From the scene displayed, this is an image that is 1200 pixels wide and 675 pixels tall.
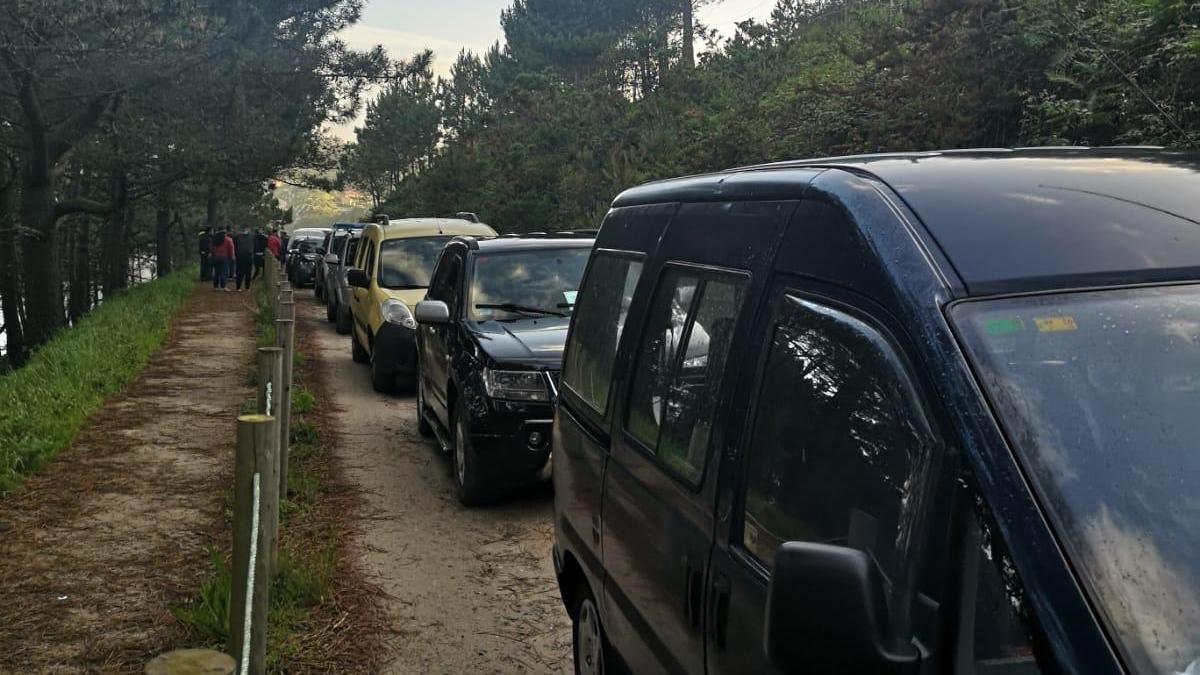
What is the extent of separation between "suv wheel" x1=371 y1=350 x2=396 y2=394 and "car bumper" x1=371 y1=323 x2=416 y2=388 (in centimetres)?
2

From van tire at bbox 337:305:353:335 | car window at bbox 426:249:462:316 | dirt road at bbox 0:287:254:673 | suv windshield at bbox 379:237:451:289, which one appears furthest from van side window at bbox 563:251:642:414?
van tire at bbox 337:305:353:335

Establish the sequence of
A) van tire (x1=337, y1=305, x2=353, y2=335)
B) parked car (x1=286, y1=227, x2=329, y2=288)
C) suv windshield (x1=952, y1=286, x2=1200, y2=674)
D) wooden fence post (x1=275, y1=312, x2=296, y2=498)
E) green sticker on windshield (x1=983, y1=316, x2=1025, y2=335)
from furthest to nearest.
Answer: parked car (x1=286, y1=227, x2=329, y2=288)
van tire (x1=337, y1=305, x2=353, y2=335)
wooden fence post (x1=275, y1=312, x2=296, y2=498)
green sticker on windshield (x1=983, y1=316, x2=1025, y2=335)
suv windshield (x1=952, y1=286, x2=1200, y2=674)

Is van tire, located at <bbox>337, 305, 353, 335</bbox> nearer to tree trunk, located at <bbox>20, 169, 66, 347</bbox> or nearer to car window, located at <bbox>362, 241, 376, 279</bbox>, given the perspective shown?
car window, located at <bbox>362, 241, 376, 279</bbox>

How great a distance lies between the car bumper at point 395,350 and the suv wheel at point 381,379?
0.02 meters

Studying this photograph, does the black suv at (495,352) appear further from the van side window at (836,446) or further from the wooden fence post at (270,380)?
the van side window at (836,446)

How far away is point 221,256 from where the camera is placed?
105ft

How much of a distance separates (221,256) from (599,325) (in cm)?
2990

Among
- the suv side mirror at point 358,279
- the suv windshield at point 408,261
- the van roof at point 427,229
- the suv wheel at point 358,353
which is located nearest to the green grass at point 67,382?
the suv wheel at point 358,353

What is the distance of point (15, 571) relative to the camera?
19.9ft

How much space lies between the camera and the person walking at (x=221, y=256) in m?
31.9

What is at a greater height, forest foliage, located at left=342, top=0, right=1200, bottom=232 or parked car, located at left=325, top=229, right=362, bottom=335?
forest foliage, located at left=342, top=0, right=1200, bottom=232

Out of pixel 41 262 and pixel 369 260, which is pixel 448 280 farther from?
pixel 41 262

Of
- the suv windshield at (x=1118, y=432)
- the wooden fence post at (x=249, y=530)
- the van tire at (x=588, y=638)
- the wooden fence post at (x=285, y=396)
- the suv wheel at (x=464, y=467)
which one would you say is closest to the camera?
the suv windshield at (x=1118, y=432)

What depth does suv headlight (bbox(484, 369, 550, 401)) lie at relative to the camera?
7.19m
